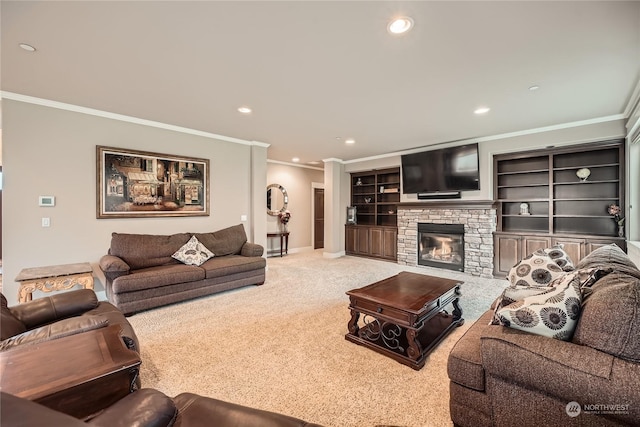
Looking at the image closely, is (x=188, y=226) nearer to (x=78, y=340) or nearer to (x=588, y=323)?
(x=78, y=340)

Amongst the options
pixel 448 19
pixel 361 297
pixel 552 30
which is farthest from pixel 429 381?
pixel 552 30

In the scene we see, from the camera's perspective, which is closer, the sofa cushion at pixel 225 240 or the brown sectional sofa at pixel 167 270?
the brown sectional sofa at pixel 167 270

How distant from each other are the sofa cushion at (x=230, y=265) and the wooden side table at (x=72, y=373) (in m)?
2.39

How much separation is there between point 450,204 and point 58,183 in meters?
6.25

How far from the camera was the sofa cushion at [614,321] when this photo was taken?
1.13m

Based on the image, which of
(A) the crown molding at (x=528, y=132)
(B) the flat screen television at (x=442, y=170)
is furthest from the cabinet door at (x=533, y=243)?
(A) the crown molding at (x=528, y=132)

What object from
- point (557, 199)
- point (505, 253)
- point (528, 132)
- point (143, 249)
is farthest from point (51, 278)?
point (557, 199)

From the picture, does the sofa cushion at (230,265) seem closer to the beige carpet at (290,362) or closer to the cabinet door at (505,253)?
the beige carpet at (290,362)

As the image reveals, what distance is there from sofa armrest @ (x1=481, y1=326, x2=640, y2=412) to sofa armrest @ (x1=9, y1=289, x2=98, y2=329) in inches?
109

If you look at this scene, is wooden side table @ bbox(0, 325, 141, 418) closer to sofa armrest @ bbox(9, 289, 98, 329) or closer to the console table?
sofa armrest @ bbox(9, 289, 98, 329)

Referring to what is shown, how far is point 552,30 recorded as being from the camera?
1999 millimetres

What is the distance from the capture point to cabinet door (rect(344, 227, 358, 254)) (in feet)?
23.5

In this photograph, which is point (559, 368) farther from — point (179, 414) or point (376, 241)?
point (376, 241)

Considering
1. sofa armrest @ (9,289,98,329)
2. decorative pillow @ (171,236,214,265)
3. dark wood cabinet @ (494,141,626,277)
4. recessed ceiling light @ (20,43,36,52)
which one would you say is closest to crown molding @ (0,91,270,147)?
recessed ceiling light @ (20,43,36,52)
